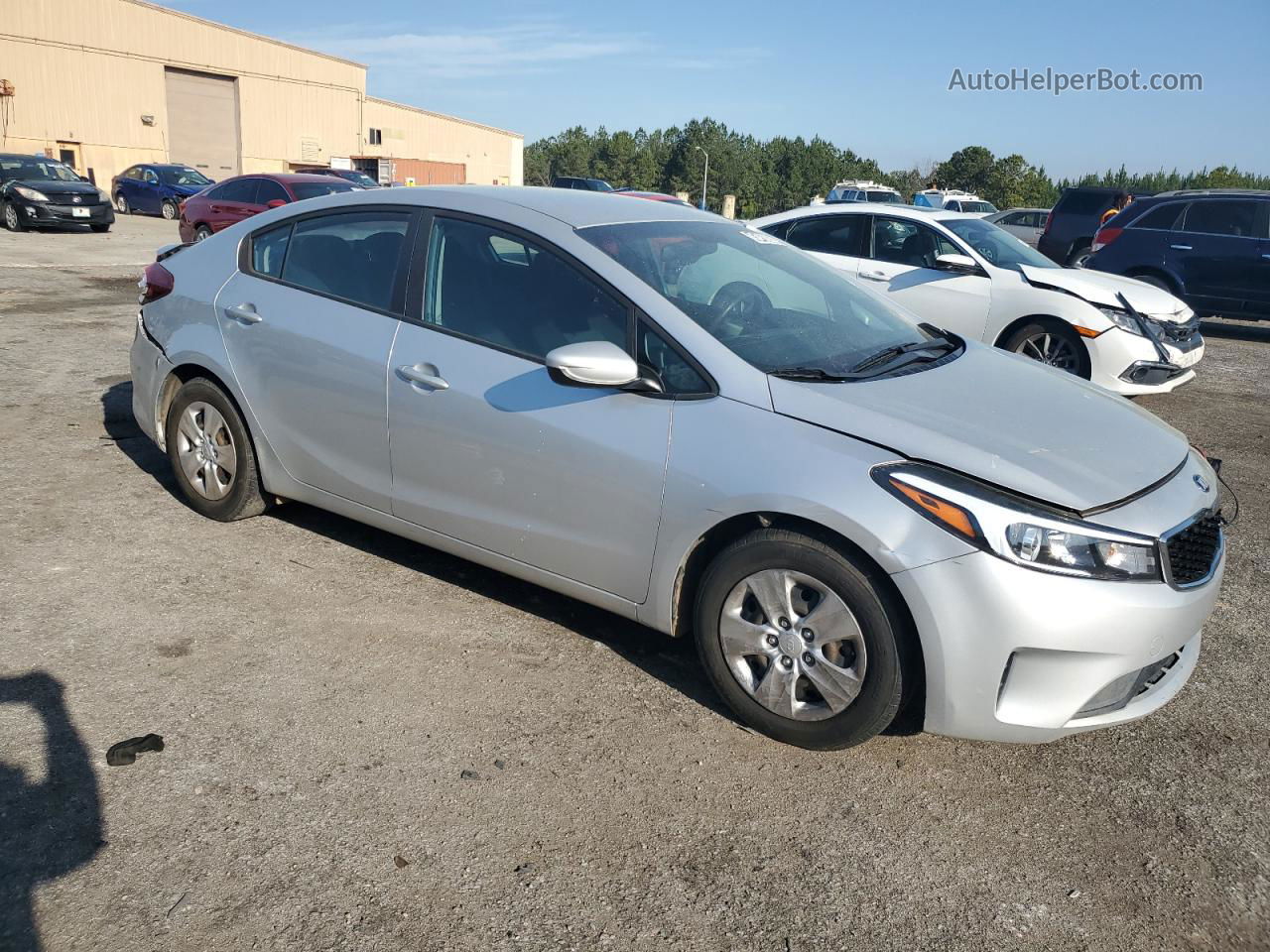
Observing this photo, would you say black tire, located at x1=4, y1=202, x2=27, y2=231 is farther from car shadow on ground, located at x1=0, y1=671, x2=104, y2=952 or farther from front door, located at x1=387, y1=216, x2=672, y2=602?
car shadow on ground, located at x1=0, y1=671, x2=104, y2=952

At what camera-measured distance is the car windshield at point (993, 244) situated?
8.61 meters

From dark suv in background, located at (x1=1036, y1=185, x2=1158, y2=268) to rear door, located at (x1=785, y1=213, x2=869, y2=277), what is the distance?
13.0m

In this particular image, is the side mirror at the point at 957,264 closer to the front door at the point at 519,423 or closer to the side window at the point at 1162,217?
the front door at the point at 519,423

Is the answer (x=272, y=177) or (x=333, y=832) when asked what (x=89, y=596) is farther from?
(x=272, y=177)

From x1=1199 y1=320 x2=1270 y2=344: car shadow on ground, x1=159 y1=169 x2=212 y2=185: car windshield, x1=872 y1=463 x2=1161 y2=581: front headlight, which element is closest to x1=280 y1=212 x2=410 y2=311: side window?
x1=872 y1=463 x2=1161 y2=581: front headlight

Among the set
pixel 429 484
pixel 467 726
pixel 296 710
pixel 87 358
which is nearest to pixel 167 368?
pixel 429 484

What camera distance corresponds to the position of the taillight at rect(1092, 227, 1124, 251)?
12.9 m

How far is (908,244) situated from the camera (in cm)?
875

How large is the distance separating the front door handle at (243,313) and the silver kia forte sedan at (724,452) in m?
0.01

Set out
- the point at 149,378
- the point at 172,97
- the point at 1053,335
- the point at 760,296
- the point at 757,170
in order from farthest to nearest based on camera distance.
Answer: the point at 757,170 → the point at 172,97 → the point at 1053,335 → the point at 149,378 → the point at 760,296

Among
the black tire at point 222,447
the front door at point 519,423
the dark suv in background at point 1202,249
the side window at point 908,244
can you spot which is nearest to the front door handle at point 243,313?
the black tire at point 222,447

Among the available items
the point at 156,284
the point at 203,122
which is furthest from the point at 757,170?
the point at 156,284

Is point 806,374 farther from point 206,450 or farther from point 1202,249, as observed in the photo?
point 1202,249

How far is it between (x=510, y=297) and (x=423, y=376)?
447 mm
